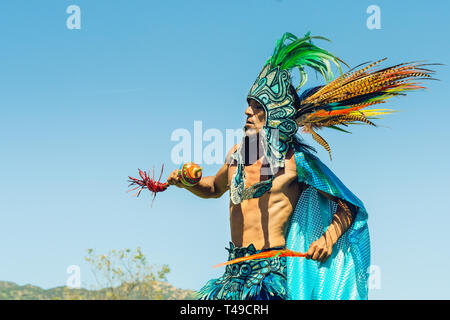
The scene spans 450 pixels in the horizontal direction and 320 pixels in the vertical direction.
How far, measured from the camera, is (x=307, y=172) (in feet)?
18.8

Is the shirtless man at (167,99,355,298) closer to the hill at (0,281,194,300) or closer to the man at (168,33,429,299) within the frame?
the man at (168,33,429,299)

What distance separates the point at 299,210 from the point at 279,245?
43 centimetres

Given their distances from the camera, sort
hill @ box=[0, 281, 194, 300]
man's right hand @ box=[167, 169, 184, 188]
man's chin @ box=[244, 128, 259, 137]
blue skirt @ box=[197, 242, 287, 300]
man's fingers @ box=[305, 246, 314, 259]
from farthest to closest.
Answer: hill @ box=[0, 281, 194, 300] → man's right hand @ box=[167, 169, 184, 188] → man's chin @ box=[244, 128, 259, 137] → man's fingers @ box=[305, 246, 314, 259] → blue skirt @ box=[197, 242, 287, 300]

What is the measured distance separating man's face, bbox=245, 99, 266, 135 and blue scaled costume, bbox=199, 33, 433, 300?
7 centimetres

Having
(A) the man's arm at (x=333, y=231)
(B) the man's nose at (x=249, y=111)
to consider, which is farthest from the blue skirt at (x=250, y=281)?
(B) the man's nose at (x=249, y=111)

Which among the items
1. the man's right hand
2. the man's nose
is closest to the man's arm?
the man's nose

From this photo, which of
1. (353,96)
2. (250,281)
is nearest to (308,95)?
(353,96)

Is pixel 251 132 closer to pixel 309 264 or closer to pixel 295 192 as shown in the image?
pixel 295 192

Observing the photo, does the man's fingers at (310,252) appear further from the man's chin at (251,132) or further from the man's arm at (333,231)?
the man's chin at (251,132)

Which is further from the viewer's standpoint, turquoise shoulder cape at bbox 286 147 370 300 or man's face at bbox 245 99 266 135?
man's face at bbox 245 99 266 135

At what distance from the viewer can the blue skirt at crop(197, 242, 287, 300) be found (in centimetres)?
527
